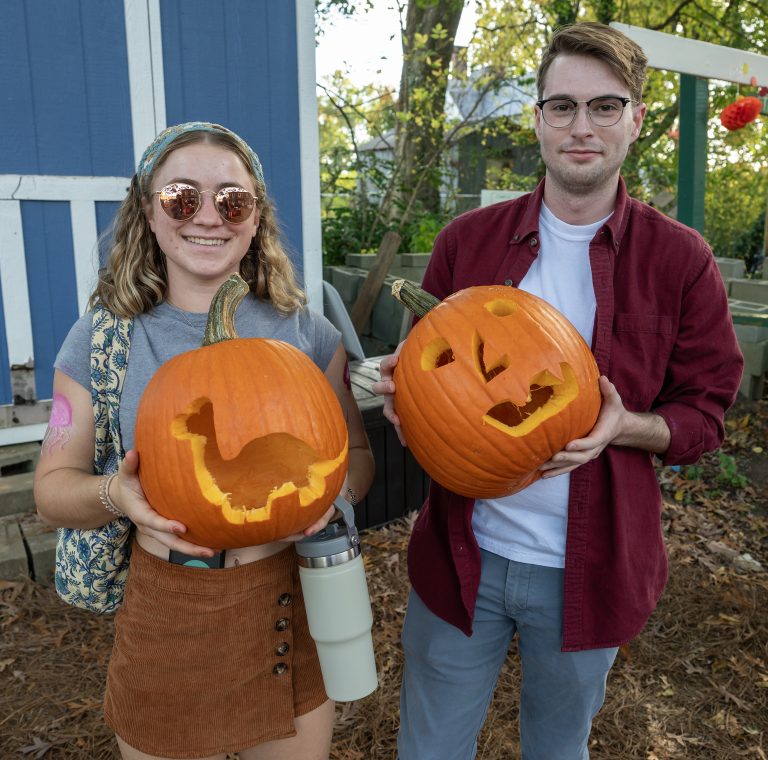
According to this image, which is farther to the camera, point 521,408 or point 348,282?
point 348,282

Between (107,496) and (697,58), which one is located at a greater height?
(697,58)

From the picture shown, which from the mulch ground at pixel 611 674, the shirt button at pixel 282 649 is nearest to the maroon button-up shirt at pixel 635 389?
the shirt button at pixel 282 649

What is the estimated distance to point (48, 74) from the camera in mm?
4082

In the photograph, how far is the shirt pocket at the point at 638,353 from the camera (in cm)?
173

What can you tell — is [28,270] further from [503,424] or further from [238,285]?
[503,424]

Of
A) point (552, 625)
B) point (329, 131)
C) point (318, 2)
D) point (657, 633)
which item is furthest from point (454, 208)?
point (329, 131)

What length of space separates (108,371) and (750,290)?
6.62m

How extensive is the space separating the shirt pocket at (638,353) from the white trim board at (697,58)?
2837 millimetres

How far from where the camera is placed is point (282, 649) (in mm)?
1645

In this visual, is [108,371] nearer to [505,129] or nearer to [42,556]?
[42,556]

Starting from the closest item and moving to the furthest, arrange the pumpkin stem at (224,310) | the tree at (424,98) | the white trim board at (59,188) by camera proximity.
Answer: the pumpkin stem at (224,310), the white trim board at (59,188), the tree at (424,98)

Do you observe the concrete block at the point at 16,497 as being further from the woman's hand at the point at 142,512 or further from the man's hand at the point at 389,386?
the man's hand at the point at 389,386

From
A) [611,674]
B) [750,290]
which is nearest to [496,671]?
[611,674]

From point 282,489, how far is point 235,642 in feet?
1.62
